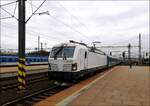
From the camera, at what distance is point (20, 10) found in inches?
535

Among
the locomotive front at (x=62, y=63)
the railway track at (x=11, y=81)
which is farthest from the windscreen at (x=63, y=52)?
the railway track at (x=11, y=81)

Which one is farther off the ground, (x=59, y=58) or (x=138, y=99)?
(x=59, y=58)

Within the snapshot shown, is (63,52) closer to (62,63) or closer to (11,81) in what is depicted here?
(62,63)

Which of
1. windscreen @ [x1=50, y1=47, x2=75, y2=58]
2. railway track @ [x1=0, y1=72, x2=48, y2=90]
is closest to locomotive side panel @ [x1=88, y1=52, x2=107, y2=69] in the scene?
railway track @ [x1=0, y1=72, x2=48, y2=90]

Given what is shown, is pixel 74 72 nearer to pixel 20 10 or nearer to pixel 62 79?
pixel 62 79

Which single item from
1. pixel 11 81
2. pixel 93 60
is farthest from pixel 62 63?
pixel 93 60

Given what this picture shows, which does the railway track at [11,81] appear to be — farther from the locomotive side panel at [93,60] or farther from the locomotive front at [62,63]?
the locomotive side panel at [93,60]

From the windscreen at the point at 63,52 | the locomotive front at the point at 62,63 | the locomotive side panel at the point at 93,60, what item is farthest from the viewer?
the locomotive side panel at the point at 93,60

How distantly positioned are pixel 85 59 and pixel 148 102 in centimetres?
934

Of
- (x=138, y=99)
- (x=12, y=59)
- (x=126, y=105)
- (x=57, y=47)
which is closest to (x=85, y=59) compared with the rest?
(x=57, y=47)

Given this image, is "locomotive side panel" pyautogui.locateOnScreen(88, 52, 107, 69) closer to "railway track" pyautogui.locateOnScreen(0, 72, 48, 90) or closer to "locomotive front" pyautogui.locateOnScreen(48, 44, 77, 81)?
"railway track" pyautogui.locateOnScreen(0, 72, 48, 90)

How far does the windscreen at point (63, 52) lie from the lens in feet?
53.8

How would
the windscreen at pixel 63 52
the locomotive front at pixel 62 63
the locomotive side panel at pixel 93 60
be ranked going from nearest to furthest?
the locomotive front at pixel 62 63 → the windscreen at pixel 63 52 → the locomotive side panel at pixel 93 60

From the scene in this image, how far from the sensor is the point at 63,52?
653 inches
